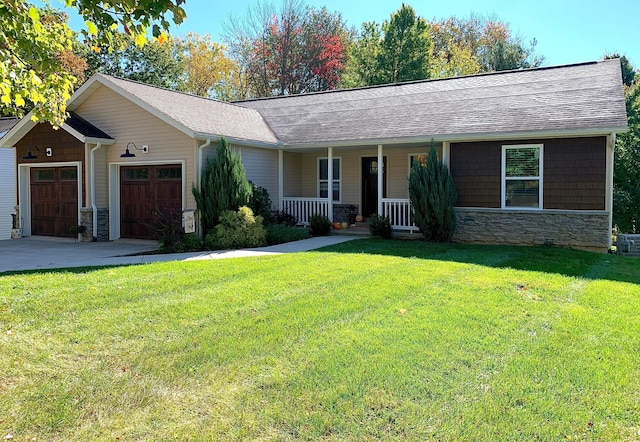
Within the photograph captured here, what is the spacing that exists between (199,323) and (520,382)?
3.24 metres

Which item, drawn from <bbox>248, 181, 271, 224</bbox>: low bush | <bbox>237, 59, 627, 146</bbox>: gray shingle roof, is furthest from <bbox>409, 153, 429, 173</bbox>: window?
<bbox>248, 181, 271, 224</bbox>: low bush

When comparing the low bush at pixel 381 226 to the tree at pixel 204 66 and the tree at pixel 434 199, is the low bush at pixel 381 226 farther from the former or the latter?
the tree at pixel 204 66

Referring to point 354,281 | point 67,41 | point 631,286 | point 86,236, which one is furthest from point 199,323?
point 86,236

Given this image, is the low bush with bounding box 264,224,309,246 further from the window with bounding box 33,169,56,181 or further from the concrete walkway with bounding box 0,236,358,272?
the window with bounding box 33,169,56,181

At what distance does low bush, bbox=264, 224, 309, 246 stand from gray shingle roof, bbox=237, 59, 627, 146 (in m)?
2.78

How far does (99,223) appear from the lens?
1391 centimetres

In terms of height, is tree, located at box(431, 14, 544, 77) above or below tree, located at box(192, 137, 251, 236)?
above

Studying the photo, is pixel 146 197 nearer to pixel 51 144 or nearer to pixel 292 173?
pixel 51 144

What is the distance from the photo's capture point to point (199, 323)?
17.4 feet

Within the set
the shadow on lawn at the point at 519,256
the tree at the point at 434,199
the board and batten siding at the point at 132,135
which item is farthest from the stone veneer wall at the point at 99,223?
the tree at the point at 434,199

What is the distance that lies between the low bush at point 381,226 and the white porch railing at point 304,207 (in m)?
1.79

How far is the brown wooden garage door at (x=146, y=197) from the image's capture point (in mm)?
13180

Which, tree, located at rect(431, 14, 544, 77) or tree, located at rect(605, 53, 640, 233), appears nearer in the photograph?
tree, located at rect(605, 53, 640, 233)

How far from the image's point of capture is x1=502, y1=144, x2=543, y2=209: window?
→ 11.9 metres
